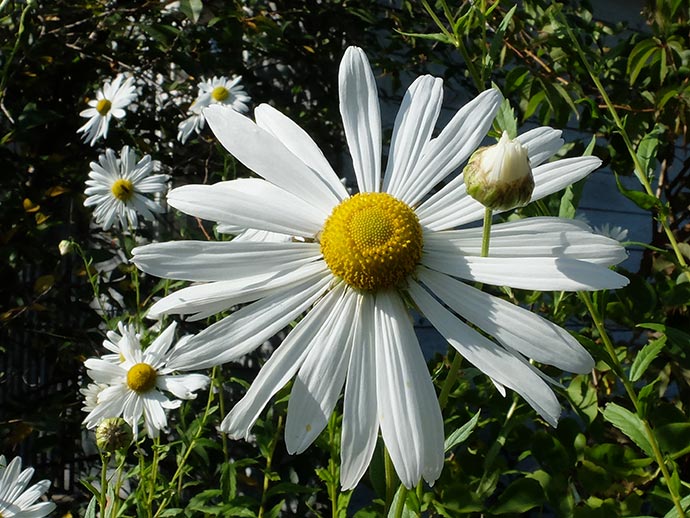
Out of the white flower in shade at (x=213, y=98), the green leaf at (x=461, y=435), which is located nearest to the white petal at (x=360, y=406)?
the green leaf at (x=461, y=435)

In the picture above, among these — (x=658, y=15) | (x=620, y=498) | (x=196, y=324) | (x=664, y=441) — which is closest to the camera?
(x=664, y=441)

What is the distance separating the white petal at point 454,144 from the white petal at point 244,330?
134 millimetres

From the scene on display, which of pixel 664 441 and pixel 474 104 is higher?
pixel 474 104

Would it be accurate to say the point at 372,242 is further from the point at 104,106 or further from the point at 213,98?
the point at 104,106

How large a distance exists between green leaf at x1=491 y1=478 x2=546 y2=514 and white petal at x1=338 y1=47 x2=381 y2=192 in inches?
18.5

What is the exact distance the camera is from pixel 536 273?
0.52 metres

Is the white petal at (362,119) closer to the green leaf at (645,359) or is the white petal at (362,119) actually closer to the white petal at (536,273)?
the white petal at (536,273)

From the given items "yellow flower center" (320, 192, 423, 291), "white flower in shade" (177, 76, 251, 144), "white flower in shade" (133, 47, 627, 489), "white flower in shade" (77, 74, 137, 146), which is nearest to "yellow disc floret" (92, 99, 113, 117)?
"white flower in shade" (77, 74, 137, 146)

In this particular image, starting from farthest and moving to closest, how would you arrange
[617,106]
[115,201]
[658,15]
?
1. [115,201]
2. [617,106]
3. [658,15]

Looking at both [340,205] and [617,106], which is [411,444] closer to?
[340,205]

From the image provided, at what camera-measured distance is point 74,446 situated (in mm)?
1860

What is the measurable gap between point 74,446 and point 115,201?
2.40 ft

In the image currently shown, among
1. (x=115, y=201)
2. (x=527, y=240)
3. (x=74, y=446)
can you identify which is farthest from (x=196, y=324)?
(x=527, y=240)

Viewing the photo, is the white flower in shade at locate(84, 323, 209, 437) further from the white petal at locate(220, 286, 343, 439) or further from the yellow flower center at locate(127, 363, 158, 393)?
the white petal at locate(220, 286, 343, 439)
